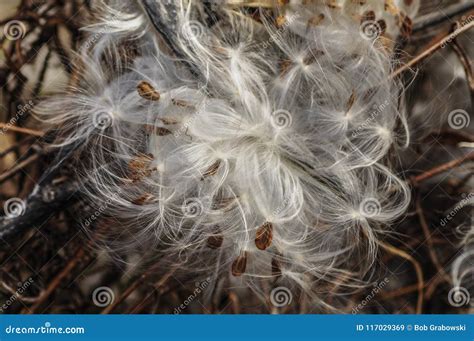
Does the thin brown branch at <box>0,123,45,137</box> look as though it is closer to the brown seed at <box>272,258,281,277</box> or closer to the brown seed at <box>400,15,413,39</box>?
the brown seed at <box>272,258,281,277</box>

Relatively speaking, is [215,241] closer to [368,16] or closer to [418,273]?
[418,273]

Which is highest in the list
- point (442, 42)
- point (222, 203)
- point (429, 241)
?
point (442, 42)

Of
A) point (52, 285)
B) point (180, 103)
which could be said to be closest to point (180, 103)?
point (180, 103)

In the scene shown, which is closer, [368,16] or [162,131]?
[162,131]

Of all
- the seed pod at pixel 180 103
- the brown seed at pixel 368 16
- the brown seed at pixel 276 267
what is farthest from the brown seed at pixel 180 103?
the brown seed at pixel 368 16

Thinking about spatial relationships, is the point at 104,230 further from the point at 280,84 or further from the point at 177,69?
the point at 280,84
